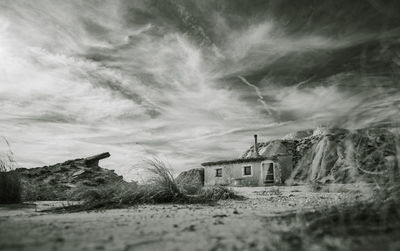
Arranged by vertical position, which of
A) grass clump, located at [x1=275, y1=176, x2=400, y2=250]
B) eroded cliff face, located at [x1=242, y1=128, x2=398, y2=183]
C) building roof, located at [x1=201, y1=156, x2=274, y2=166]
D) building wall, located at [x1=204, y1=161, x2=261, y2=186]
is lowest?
grass clump, located at [x1=275, y1=176, x2=400, y2=250]

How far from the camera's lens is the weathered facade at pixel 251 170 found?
21906mm

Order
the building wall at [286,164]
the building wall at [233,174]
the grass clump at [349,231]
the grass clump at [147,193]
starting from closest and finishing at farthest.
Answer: the grass clump at [349,231], the grass clump at [147,193], the building wall at [233,174], the building wall at [286,164]

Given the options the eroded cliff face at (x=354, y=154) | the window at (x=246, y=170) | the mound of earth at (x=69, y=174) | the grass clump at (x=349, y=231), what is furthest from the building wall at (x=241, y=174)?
the grass clump at (x=349, y=231)

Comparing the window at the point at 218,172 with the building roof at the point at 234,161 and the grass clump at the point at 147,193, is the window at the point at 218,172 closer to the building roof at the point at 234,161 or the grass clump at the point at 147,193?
the building roof at the point at 234,161

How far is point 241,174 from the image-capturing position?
23234mm

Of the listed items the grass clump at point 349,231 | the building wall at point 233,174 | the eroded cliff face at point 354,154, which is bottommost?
the grass clump at point 349,231

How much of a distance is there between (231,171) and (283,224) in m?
22.3

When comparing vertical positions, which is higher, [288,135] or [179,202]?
[288,135]

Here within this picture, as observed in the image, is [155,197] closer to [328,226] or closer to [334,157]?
[334,157]

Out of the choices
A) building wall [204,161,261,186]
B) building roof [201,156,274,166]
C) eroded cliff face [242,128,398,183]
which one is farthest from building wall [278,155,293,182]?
eroded cliff face [242,128,398,183]

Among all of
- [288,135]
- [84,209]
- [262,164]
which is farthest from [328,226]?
[288,135]

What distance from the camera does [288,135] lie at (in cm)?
A: 5097

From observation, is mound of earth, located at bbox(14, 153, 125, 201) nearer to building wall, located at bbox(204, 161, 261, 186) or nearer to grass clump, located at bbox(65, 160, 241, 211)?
grass clump, located at bbox(65, 160, 241, 211)

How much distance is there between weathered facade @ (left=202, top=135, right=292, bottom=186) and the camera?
2191cm
